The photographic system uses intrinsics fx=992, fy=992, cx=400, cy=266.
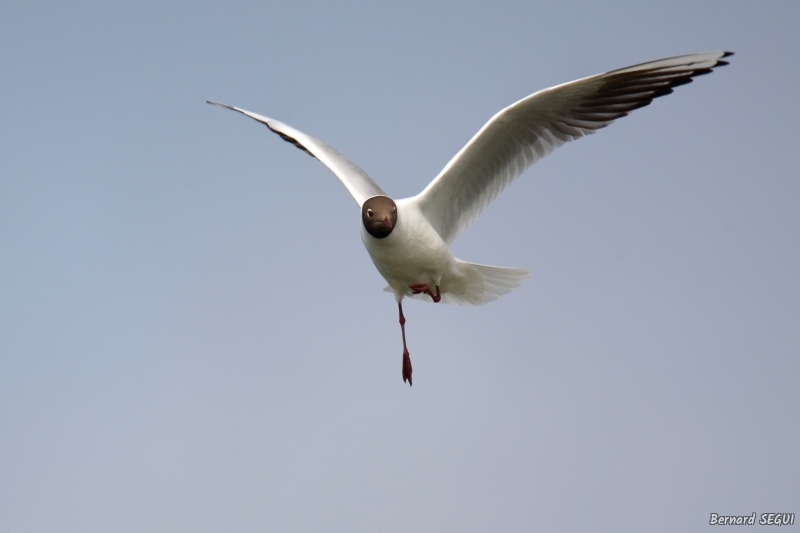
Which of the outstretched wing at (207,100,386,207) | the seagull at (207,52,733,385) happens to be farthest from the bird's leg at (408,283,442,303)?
the outstretched wing at (207,100,386,207)

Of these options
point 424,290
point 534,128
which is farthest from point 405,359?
point 534,128

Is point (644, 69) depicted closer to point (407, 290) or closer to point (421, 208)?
point (421, 208)

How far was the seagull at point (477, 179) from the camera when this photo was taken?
719 centimetres

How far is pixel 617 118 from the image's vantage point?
7.48 m

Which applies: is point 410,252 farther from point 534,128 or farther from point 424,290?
point 534,128

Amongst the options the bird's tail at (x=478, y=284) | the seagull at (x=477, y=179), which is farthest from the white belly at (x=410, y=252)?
the bird's tail at (x=478, y=284)

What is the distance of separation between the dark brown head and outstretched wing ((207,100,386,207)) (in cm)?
33

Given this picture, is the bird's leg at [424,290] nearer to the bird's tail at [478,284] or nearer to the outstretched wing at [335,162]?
the bird's tail at [478,284]

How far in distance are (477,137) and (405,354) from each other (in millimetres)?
2027

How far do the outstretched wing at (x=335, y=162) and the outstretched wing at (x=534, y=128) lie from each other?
1.43 feet

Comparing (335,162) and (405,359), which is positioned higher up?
(335,162)

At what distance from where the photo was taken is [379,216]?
7.00 metres

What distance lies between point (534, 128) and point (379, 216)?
5.14 ft

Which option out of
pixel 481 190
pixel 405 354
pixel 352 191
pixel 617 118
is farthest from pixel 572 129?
pixel 405 354
